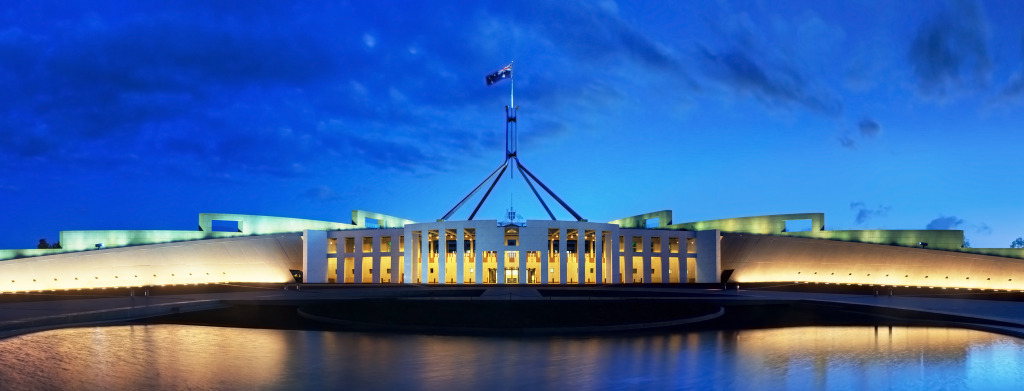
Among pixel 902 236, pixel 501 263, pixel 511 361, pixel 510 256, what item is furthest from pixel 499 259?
pixel 511 361

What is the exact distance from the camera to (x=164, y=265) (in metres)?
55.2

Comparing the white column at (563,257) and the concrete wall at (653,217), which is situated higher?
the concrete wall at (653,217)

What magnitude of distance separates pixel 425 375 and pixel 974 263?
54.9 meters

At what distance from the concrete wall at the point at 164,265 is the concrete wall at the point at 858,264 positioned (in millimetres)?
43795

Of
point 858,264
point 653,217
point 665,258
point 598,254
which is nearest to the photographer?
point 858,264

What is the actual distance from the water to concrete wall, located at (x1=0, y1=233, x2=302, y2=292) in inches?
1429

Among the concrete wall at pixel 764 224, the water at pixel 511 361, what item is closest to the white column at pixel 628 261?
the concrete wall at pixel 764 224

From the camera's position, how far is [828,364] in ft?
48.4

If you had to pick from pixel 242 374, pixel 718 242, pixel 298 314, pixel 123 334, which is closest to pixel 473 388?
pixel 242 374

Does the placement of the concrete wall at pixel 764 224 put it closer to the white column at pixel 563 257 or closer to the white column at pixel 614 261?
the white column at pixel 614 261

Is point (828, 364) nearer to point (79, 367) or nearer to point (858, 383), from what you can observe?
point (858, 383)

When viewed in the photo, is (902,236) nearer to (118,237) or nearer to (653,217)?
(653,217)

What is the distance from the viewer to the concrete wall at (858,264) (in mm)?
50491

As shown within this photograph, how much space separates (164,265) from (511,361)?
50.4m
